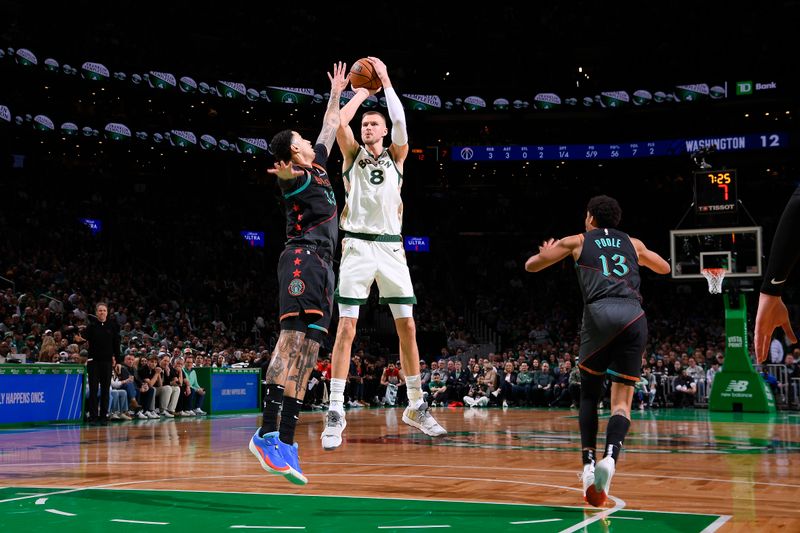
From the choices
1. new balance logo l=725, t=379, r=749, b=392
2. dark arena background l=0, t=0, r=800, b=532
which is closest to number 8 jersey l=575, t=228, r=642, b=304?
dark arena background l=0, t=0, r=800, b=532

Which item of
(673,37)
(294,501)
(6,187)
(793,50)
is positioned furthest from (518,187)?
(294,501)

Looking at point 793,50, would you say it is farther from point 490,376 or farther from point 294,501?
point 294,501

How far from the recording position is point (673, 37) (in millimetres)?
38469

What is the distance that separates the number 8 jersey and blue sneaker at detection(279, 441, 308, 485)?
7.39ft

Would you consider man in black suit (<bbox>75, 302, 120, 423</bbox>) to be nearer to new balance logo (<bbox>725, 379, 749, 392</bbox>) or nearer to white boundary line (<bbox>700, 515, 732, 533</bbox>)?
white boundary line (<bbox>700, 515, 732, 533</bbox>)

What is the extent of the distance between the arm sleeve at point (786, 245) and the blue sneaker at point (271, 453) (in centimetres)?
326

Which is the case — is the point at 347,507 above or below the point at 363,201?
below

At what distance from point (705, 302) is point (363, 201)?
28251 mm

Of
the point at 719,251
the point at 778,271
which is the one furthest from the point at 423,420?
the point at 719,251

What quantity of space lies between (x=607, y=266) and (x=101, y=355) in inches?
439

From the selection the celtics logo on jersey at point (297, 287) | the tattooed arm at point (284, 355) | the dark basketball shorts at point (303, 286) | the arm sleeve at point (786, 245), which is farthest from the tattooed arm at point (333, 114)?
the arm sleeve at point (786, 245)

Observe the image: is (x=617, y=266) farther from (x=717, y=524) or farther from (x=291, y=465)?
(x=291, y=465)

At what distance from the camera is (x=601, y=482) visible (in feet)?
15.8

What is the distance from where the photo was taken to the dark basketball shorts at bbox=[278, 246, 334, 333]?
552cm
